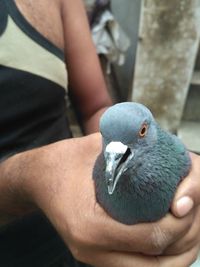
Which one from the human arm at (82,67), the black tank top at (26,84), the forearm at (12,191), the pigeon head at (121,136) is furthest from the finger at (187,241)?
the human arm at (82,67)

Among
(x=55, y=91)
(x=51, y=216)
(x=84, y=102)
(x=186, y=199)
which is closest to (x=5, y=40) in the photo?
(x=55, y=91)

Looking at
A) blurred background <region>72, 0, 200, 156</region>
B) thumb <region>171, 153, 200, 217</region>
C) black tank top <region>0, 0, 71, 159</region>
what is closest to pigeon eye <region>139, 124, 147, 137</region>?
thumb <region>171, 153, 200, 217</region>

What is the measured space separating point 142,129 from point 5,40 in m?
0.70

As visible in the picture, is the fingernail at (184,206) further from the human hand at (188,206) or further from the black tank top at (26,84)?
the black tank top at (26,84)

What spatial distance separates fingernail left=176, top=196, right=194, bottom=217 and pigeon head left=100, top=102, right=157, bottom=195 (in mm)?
163

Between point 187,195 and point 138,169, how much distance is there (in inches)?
5.8

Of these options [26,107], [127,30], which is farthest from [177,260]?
[127,30]

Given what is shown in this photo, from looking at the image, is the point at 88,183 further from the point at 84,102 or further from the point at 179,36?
the point at 179,36

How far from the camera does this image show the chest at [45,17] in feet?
5.82

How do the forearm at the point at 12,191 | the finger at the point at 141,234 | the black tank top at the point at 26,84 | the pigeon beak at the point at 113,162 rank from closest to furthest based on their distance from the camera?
the pigeon beak at the point at 113,162, the finger at the point at 141,234, the forearm at the point at 12,191, the black tank top at the point at 26,84

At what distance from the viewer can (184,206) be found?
1.24 m

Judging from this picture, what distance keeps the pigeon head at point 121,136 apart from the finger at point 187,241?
263 mm

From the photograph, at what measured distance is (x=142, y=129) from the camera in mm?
1206

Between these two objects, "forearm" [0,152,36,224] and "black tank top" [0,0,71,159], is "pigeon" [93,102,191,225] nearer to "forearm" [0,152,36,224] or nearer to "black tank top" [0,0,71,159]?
"forearm" [0,152,36,224]
